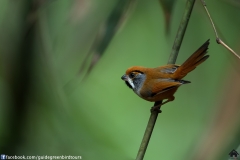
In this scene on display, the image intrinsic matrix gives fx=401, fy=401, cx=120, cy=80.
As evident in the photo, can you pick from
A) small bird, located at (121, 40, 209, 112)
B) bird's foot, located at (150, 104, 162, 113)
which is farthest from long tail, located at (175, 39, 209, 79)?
bird's foot, located at (150, 104, 162, 113)

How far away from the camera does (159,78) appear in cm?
119

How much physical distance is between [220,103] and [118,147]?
378 mm

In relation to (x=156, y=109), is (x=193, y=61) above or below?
above

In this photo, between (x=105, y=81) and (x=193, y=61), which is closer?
(x=193, y=61)

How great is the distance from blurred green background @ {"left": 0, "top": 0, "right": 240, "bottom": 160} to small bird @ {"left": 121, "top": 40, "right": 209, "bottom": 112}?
0.10m

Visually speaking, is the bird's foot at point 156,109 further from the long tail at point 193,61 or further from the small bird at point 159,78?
the long tail at point 193,61

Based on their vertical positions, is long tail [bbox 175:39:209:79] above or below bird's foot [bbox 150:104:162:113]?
above

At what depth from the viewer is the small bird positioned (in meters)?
1.16

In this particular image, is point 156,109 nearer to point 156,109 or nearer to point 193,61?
point 156,109

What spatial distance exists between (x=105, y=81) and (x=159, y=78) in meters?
0.19

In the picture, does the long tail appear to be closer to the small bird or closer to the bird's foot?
the small bird

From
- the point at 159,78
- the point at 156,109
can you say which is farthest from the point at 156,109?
the point at 159,78

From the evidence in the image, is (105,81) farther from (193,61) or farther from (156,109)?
(193,61)

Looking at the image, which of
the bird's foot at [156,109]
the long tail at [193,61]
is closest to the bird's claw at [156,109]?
the bird's foot at [156,109]
